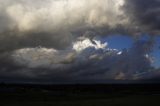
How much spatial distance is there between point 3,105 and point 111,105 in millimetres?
19888

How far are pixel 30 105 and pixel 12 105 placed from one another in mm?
3491

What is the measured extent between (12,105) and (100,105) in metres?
16.0

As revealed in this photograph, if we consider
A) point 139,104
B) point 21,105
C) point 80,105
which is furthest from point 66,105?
point 139,104

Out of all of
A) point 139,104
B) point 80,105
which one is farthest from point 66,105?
point 139,104

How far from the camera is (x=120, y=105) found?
64125 millimetres

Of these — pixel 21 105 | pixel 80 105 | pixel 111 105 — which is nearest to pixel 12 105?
pixel 21 105

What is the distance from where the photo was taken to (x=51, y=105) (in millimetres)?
65125

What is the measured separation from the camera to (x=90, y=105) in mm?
64312

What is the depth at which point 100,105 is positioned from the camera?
64.2 m

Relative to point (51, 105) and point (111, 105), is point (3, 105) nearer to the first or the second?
point (51, 105)

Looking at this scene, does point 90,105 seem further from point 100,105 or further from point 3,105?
point 3,105

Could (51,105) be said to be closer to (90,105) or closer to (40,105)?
(40,105)

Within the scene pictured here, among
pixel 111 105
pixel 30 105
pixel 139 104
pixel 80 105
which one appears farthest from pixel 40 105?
pixel 139 104

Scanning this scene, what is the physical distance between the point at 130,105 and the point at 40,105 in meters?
16.3
